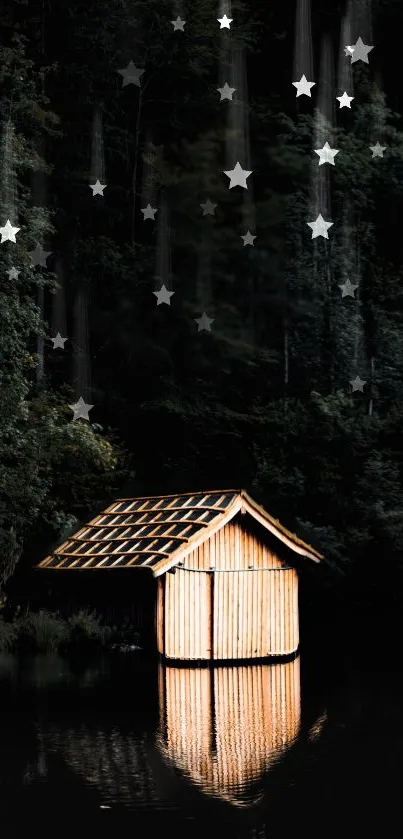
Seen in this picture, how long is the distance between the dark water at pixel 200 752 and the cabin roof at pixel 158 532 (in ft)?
7.97

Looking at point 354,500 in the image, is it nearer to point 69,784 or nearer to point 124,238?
point 124,238

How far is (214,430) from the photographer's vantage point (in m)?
47.2

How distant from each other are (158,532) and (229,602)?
6.99 feet

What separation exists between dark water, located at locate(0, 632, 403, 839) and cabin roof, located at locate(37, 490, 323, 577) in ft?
7.97

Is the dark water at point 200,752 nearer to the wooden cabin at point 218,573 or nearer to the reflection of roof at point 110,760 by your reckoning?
the reflection of roof at point 110,760

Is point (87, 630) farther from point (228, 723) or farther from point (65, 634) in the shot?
point (228, 723)

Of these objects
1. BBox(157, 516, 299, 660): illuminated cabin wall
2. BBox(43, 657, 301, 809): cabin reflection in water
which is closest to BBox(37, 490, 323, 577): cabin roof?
BBox(157, 516, 299, 660): illuminated cabin wall

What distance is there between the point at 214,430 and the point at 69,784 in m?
31.1

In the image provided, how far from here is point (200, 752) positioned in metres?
18.2

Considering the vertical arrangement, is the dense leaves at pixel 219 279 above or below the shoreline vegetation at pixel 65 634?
above

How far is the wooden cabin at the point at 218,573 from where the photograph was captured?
2845 centimetres

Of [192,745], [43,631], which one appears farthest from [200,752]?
[43,631]

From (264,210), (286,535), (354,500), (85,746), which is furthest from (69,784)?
(264,210)

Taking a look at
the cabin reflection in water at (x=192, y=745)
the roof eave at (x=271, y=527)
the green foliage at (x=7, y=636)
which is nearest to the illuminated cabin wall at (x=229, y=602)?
the roof eave at (x=271, y=527)
